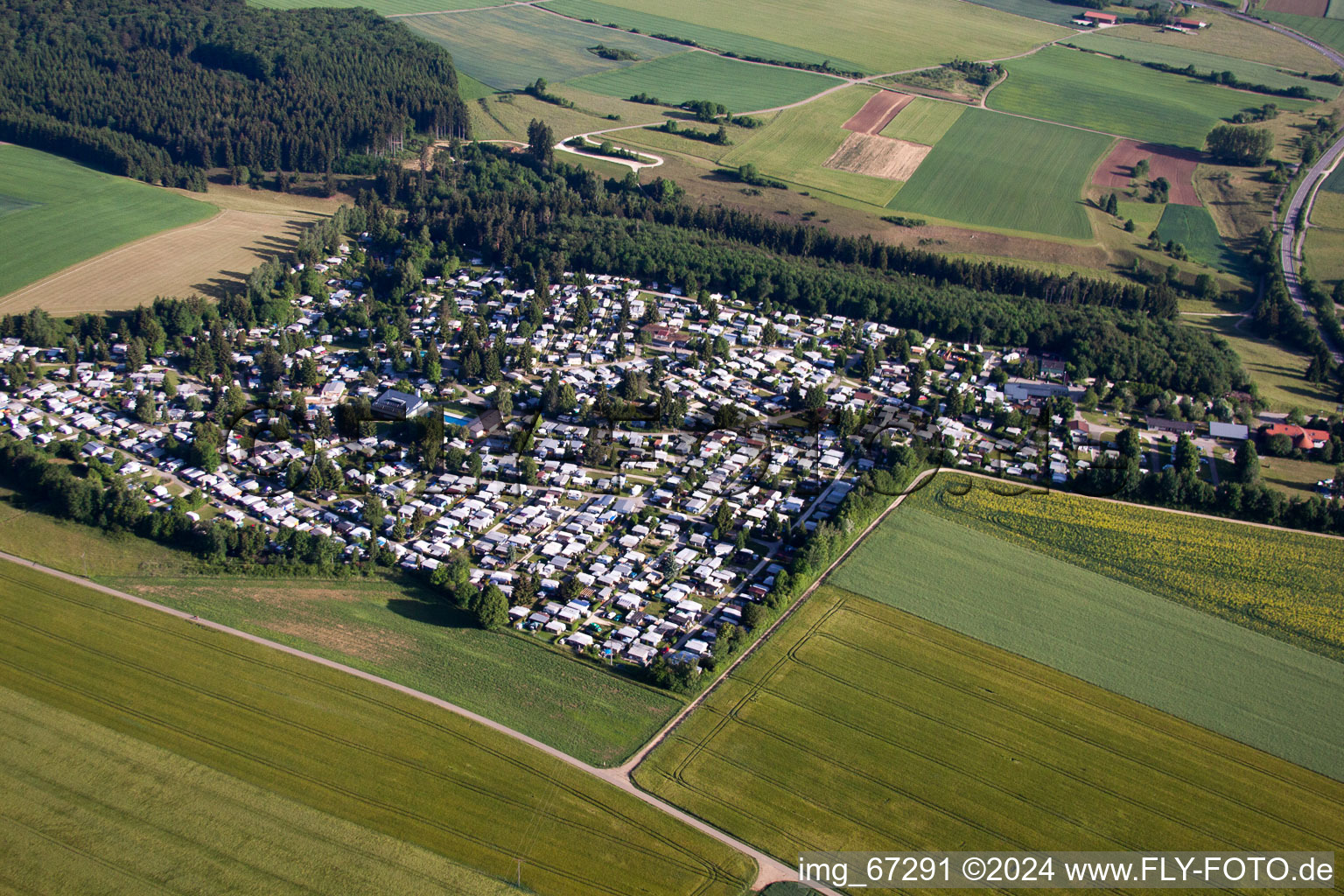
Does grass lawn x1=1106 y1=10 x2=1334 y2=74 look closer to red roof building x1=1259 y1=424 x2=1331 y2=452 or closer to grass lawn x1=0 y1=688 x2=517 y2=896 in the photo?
red roof building x1=1259 y1=424 x2=1331 y2=452

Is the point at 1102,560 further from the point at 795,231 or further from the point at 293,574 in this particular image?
the point at 795,231

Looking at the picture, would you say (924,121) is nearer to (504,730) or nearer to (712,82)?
(712,82)

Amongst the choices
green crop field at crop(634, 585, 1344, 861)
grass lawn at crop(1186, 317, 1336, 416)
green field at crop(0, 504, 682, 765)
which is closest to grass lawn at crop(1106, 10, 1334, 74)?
grass lawn at crop(1186, 317, 1336, 416)

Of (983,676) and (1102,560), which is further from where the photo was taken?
(1102,560)

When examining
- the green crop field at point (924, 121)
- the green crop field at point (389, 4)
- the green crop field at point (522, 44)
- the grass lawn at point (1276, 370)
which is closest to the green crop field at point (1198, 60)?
the green crop field at point (924, 121)

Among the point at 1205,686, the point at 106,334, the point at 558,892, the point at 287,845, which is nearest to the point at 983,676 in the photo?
the point at 1205,686

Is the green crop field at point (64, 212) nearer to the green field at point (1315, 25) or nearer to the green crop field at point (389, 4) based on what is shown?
the green crop field at point (389, 4)
